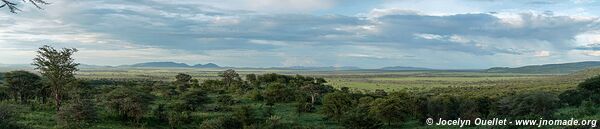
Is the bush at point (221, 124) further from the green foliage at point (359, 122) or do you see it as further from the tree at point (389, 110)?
the tree at point (389, 110)

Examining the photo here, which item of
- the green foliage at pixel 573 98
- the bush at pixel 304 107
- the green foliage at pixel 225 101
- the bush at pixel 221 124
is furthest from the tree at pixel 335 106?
the green foliage at pixel 573 98

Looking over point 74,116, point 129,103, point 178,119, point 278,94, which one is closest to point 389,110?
point 178,119

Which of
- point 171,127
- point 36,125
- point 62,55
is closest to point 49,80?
point 62,55

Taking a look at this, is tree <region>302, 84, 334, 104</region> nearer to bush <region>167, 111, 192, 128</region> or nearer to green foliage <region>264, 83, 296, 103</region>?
green foliage <region>264, 83, 296, 103</region>

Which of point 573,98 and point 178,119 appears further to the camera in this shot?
point 573,98

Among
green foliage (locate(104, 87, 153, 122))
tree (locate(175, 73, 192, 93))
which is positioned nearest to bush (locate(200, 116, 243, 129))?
green foliage (locate(104, 87, 153, 122))

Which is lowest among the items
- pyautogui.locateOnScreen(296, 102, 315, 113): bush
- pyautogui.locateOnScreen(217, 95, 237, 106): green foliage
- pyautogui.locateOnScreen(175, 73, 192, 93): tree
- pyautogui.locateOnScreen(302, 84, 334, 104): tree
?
pyautogui.locateOnScreen(296, 102, 315, 113): bush

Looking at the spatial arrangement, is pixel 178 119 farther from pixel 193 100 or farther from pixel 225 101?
pixel 225 101
